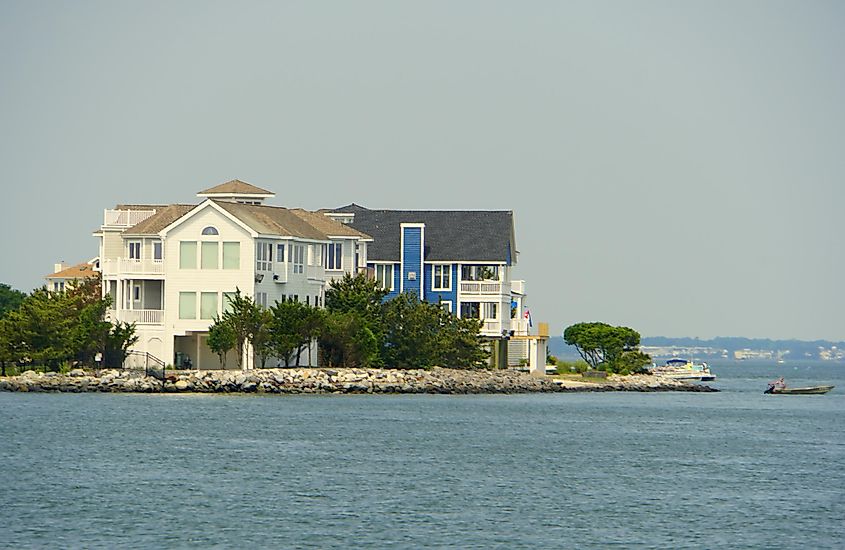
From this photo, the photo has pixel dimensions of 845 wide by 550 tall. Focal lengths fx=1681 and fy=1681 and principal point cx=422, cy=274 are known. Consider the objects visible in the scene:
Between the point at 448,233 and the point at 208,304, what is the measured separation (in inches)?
893

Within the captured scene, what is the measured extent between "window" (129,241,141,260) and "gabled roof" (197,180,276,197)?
6.23 meters

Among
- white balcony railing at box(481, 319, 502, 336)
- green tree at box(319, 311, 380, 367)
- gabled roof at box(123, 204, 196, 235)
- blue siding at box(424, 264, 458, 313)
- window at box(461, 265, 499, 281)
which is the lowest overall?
green tree at box(319, 311, 380, 367)

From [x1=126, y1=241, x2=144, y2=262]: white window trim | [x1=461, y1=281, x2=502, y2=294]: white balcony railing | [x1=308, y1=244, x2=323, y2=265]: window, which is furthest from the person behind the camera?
[x1=461, y1=281, x2=502, y2=294]: white balcony railing

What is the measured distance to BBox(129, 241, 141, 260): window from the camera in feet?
256

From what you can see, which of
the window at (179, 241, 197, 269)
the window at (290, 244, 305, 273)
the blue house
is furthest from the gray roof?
the window at (179, 241, 197, 269)

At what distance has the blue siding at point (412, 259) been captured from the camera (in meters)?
93.3

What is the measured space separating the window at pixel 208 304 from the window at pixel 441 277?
20.4 m

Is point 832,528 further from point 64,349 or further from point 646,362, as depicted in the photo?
point 646,362

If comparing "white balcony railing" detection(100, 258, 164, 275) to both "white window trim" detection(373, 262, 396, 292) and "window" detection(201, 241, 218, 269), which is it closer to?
"window" detection(201, 241, 218, 269)

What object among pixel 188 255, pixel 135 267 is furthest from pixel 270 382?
pixel 135 267

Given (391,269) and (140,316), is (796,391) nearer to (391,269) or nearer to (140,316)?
(391,269)

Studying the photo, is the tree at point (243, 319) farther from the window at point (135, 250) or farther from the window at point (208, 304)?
the window at point (135, 250)

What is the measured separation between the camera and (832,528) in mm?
35406

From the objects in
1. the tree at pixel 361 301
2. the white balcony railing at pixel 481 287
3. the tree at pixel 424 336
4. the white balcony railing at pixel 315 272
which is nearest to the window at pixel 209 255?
the white balcony railing at pixel 315 272
